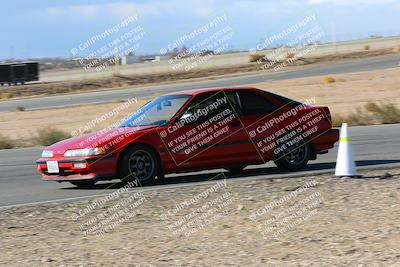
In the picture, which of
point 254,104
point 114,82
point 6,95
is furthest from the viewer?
point 114,82

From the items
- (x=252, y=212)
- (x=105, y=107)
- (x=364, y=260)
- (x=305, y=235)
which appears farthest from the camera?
(x=105, y=107)

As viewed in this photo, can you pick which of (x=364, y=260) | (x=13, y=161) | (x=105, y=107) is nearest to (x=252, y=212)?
(x=364, y=260)

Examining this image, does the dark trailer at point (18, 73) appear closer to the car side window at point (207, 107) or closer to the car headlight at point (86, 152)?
the car side window at point (207, 107)

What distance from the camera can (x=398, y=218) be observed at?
897cm

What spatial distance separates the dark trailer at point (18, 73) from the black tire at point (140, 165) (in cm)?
5506

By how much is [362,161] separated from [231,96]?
296 centimetres

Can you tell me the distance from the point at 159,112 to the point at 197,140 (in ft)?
2.55

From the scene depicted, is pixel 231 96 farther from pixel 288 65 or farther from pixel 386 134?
pixel 288 65

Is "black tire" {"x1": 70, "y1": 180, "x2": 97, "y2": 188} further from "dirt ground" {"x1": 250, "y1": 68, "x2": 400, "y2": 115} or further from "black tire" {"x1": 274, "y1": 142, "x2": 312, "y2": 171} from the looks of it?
"dirt ground" {"x1": 250, "y1": 68, "x2": 400, "y2": 115}

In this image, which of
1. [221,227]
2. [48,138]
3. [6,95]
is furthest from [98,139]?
[6,95]

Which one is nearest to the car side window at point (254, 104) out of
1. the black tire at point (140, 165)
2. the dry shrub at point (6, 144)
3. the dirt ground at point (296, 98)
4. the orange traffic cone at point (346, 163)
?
the orange traffic cone at point (346, 163)

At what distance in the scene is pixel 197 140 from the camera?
12.7 m

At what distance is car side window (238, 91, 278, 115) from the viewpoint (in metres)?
13.2

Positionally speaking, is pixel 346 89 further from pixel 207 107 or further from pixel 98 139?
pixel 98 139
